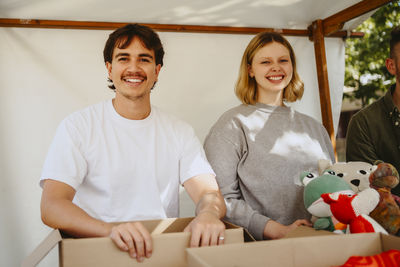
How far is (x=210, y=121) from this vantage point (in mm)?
2529

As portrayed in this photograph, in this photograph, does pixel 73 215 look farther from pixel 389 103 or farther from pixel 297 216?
pixel 389 103

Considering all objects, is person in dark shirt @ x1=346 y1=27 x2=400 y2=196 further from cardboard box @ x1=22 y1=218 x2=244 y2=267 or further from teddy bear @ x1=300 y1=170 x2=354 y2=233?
cardboard box @ x1=22 y1=218 x2=244 y2=267

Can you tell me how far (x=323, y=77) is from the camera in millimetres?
2680

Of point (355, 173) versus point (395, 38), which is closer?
point (355, 173)

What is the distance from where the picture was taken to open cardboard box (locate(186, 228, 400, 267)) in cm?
69

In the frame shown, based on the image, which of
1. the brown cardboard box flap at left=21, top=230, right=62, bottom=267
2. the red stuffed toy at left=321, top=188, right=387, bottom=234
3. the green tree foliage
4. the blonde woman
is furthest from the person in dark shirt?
the green tree foliage

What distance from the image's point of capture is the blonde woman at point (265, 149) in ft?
5.11

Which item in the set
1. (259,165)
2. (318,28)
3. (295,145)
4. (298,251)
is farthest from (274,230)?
(318,28)

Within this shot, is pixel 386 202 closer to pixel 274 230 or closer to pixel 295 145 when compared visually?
pixel 274 230

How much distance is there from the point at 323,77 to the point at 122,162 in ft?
5.75

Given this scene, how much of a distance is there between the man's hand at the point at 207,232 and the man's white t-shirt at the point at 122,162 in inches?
17.3

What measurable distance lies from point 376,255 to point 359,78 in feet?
21.2

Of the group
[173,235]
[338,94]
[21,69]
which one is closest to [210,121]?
[338,94]

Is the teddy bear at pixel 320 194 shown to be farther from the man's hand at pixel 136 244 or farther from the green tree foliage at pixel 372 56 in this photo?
the green tree foliage at pixel 372 56
